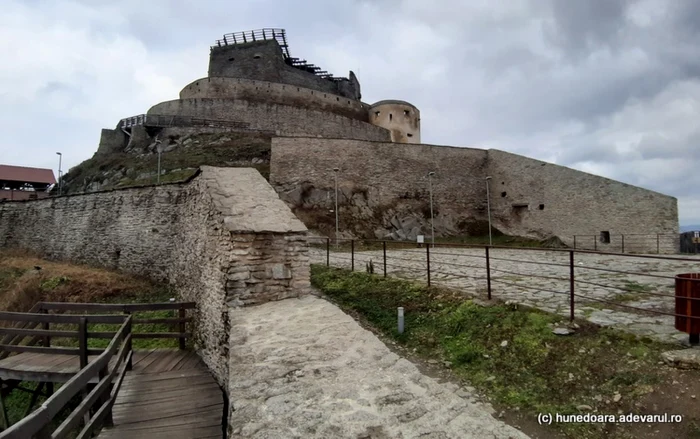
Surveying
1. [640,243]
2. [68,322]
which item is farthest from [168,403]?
[640,243]

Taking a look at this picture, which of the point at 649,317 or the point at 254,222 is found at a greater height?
the point at 254,222

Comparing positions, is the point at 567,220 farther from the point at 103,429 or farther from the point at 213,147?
the point at 213,147

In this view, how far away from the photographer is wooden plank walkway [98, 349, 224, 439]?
187 inches

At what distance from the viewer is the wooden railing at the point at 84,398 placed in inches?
101

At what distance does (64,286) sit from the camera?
1240cm

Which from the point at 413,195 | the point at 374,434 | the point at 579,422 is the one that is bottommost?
the point at 579,422

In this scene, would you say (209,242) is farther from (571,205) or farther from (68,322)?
(571,205)

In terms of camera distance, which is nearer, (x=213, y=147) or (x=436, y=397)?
(x=436, y=397)

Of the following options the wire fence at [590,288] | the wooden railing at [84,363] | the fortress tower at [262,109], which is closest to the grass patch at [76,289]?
the wooden railing at [84,363]

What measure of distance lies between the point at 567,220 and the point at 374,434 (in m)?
22.3

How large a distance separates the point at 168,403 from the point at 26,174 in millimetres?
39767

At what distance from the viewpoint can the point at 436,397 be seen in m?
3.06

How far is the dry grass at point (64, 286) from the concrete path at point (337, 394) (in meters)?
10.4

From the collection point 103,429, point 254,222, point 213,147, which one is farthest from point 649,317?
point 213,147
